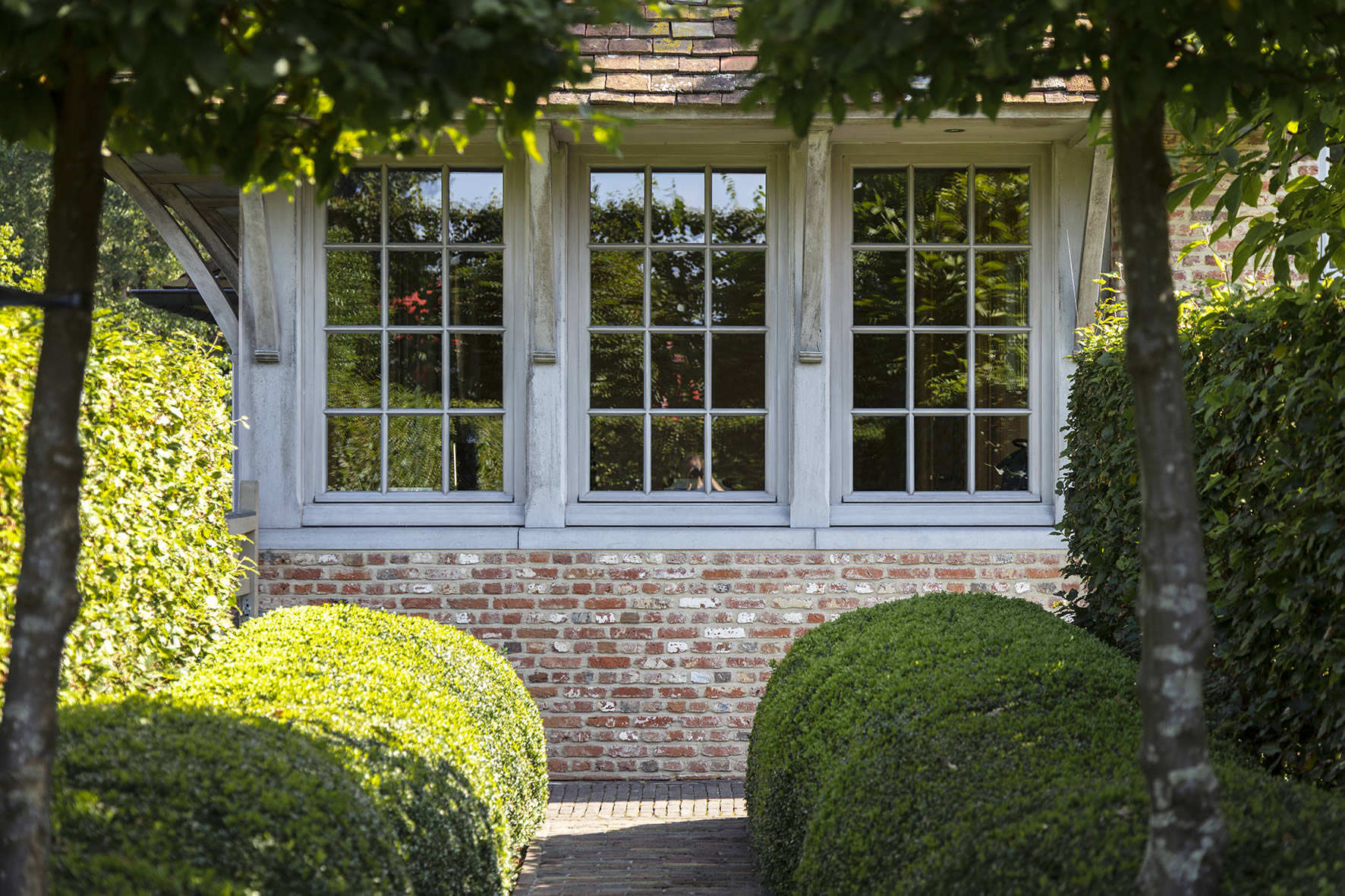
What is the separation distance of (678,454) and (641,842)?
2322 millimetres

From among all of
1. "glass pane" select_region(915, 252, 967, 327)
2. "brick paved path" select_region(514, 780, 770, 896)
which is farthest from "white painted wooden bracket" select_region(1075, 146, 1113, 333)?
"brick paved path" select_region(514, 780, 770, 896)

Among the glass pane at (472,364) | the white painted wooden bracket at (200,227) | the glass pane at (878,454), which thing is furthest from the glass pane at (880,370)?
the white painted wooden bracket at (200,227)

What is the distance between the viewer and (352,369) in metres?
6.80

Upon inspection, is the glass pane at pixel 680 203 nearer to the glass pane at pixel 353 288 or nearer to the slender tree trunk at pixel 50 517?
the glass pane at pixel 353 288

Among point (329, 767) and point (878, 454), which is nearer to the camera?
point (329, 767)

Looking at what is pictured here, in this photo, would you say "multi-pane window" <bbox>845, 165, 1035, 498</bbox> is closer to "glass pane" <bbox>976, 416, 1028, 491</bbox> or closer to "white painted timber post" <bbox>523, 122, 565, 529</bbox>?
"glass pane" <bbox>976, 416, 1028, 491</bbox>

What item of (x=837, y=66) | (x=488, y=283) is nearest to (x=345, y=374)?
(x=488, y=283)

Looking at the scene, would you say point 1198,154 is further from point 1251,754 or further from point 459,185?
point 459,185

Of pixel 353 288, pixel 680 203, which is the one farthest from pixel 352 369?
pixel 680 203

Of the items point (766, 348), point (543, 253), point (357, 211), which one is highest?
point (357, 211)

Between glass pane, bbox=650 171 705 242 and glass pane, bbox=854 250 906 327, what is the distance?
93 cm

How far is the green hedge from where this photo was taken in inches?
119

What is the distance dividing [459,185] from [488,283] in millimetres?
582

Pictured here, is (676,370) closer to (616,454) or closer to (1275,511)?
(616,454)
